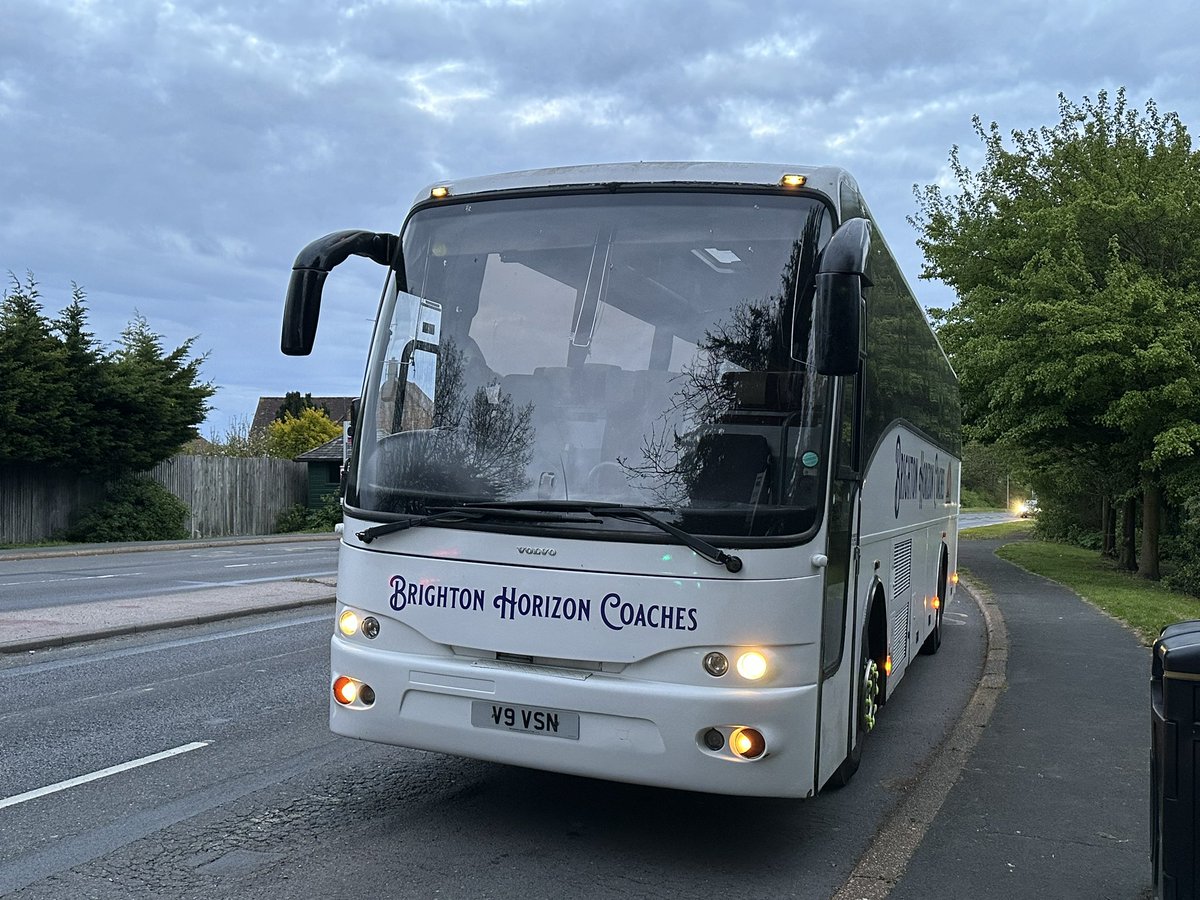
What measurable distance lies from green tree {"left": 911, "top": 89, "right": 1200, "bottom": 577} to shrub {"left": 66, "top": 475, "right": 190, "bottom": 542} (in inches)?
850

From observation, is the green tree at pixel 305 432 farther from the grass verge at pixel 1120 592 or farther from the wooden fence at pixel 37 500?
the grass verge at pixel 1120 592

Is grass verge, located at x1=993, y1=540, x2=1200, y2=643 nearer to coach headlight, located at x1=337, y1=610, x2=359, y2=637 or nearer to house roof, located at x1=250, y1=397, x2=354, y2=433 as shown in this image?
coach headlight, located at x1=337, y1=610, x2=359, y2=637

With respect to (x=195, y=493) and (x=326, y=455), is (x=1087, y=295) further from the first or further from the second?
(x=326, y=455)

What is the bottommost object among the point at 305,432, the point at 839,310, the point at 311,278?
the point at 839,310

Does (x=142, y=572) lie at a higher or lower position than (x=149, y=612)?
lower

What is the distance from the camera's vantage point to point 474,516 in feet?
16.7

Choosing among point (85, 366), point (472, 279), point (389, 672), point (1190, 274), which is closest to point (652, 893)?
point (389, 672)

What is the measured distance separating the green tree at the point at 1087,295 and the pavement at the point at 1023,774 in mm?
7698

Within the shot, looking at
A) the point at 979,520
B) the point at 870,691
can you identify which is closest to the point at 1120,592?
the point at 870,691

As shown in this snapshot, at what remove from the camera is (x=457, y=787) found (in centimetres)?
602

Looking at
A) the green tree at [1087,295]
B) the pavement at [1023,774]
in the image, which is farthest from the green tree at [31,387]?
the green tree at [1087,295]

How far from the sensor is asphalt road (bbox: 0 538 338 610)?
607 inches

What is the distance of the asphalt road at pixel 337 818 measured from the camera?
4645 millimetres

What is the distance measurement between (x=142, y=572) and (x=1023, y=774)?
1645cm
